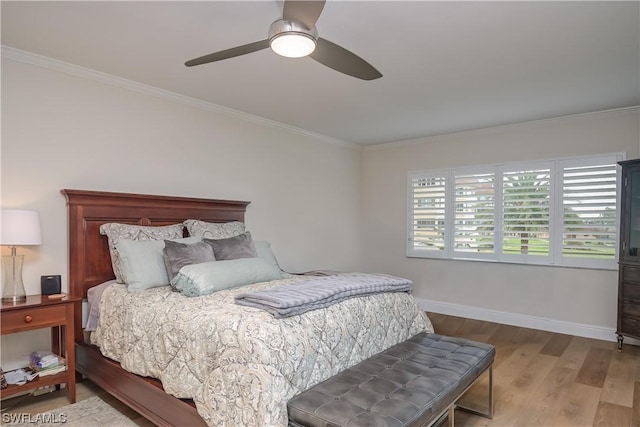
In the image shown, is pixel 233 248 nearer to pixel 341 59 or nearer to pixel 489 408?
pixel 341 59

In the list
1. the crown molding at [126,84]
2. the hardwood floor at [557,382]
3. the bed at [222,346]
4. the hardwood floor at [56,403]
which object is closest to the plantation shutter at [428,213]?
the hardwood floor at [557,382]

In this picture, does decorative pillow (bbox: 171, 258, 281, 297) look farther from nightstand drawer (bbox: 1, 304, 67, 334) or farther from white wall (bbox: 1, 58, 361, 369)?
white wall (bbox: 1, 58, 361, 369)

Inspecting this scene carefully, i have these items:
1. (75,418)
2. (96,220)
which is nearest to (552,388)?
(75,418)

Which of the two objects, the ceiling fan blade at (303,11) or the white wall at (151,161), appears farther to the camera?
the white wall at (151,161)

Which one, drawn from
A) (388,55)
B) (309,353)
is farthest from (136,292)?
(388,55)

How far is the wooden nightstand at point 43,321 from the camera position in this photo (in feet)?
7.83

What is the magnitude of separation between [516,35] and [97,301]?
345 centimetres

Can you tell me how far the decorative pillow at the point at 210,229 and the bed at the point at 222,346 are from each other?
0.24 metres

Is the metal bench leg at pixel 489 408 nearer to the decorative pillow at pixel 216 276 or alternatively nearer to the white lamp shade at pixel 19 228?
the decorative pillow at pixel 216 276

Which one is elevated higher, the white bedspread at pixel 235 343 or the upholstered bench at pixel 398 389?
the white bedspread at pixel 235 343

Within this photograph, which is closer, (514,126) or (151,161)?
(151,161)

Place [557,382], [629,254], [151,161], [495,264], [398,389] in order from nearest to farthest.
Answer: [398,389], [557,382], [151,161], [629,254], [495,264]

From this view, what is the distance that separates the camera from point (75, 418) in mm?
2418

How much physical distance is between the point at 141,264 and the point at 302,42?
6.41ft
